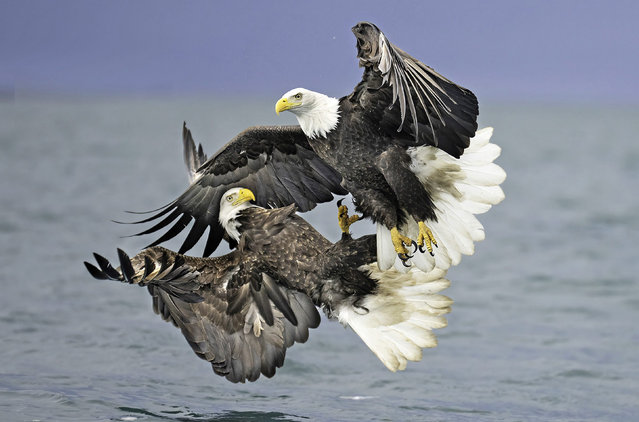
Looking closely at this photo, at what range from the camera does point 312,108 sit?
6.30m

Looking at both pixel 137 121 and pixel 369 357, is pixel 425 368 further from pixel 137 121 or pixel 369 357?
pixel 137 121

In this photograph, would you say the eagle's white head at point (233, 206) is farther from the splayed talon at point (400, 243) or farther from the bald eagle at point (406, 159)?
the splayed talon at point (400, 243)

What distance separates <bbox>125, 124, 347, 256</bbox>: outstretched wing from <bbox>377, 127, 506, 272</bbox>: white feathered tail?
95 centimetres

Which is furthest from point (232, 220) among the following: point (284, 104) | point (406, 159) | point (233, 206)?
point (406, 159)

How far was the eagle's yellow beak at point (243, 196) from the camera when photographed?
6.99 m

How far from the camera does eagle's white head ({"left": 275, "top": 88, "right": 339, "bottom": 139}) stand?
6238 mm

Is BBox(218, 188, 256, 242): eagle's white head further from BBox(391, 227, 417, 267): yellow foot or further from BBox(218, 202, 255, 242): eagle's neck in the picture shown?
BBox(391, 227, 417, 267): yellow foot

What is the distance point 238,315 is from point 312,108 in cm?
146

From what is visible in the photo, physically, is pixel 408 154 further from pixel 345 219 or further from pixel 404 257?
pixel 345 219

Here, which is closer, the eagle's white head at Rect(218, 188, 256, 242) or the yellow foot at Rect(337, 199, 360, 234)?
the yellow foot at Rect(337, 199, 360, 234)

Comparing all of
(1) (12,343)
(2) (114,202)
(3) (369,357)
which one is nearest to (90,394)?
(1) (12,343)

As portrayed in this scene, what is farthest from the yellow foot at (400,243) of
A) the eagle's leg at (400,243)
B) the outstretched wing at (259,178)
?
the outstretched wing at (259,178)

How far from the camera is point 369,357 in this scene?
33.4 feet

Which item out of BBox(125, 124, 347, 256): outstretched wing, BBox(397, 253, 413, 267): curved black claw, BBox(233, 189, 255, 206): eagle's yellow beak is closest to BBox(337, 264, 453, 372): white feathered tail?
BBox(397, 253, 413, 267): curved black claw
